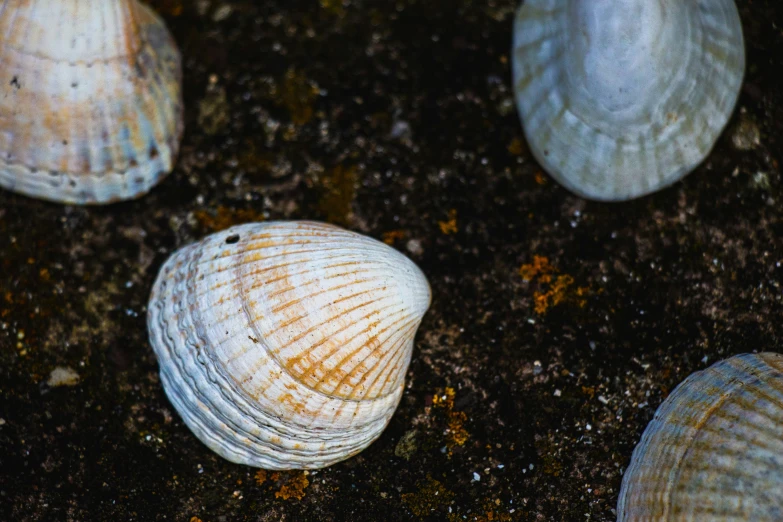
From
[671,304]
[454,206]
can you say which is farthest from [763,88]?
[454,206]

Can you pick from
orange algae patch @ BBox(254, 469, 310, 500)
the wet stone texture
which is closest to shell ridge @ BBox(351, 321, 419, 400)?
the wet stone texture

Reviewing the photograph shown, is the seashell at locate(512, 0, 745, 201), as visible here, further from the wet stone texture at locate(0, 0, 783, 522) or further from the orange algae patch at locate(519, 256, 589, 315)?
the orange algae patch at locate(519, 256, 589, 315)

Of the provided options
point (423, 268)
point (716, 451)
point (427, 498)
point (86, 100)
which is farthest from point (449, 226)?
point (86, 100)

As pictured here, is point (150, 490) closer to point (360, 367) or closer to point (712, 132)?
point (360, 367)

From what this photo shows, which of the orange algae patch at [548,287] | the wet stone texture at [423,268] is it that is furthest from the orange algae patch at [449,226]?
the orange algae patch at [548,287]

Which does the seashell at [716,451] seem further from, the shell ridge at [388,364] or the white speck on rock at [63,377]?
the white speck on rock at [63,377]
